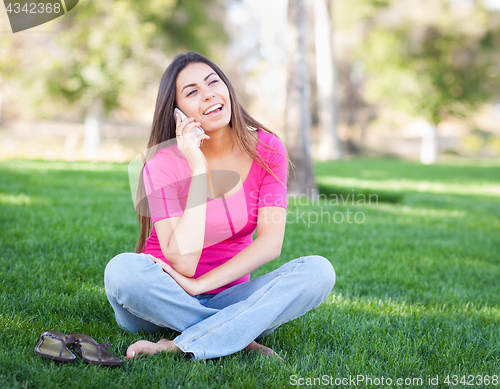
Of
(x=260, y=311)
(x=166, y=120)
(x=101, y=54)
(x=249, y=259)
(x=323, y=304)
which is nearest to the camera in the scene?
(x=260, y=311)

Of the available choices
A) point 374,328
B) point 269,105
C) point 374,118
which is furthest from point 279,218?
point 269,105

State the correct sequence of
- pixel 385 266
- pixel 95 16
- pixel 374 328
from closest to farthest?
pixel 374 328 < pixel 385 266 < pixel 95 16

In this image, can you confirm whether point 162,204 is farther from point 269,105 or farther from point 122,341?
point 269,105

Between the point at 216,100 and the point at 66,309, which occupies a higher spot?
the point at 216,100

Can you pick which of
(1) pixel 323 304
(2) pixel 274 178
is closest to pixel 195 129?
(2) pixel 274 178

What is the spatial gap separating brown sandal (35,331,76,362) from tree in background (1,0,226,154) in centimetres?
1497

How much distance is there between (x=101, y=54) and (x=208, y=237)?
1481cm

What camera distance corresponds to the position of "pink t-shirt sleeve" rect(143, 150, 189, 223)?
2.46 metres

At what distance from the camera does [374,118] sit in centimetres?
3055

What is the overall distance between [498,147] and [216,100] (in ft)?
116

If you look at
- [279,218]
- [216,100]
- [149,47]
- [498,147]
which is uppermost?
[149,47]

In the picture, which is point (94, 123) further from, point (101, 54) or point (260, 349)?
point (260, 349)

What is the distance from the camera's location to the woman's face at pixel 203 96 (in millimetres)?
2730

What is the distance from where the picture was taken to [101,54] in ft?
51.6
